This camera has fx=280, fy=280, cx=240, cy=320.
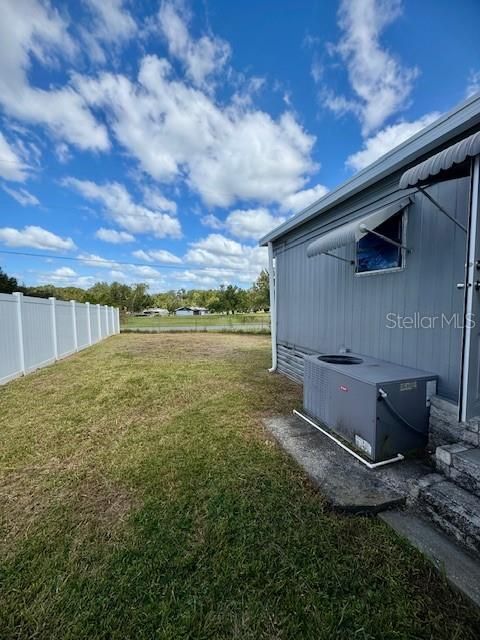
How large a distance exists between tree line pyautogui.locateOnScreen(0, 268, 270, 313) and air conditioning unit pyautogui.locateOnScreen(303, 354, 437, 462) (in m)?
22.8

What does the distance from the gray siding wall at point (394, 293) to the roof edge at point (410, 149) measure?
0.55 feet

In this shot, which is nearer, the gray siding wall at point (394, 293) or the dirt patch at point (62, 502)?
the dirt patch at point (62, 502)

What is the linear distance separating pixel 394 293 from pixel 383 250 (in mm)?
522

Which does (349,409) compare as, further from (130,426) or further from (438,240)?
(130,426)

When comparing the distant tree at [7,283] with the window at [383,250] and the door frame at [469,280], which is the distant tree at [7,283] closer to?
the window at [383,250]

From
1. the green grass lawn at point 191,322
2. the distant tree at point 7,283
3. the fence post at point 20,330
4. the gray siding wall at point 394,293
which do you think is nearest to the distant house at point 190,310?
the green grass lawn at point 191,322

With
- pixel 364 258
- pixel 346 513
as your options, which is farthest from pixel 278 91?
pixel 346 513

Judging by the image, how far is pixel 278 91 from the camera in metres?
7.43

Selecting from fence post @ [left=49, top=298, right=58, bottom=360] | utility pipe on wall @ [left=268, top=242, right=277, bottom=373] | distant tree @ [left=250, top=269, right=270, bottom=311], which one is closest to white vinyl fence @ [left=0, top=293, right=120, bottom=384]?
fence post @ [left=49, top=298, right=58, bottom=360]

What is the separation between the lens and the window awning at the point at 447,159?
169 cm

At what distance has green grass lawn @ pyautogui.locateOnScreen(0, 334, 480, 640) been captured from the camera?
46.8 inches

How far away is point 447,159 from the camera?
1829 mm

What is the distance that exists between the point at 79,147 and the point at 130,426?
12268 mm

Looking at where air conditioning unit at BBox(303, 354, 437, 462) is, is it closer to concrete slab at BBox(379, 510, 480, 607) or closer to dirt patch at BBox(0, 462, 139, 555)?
concrete slab at BBox(379, 510, 480, 607)
